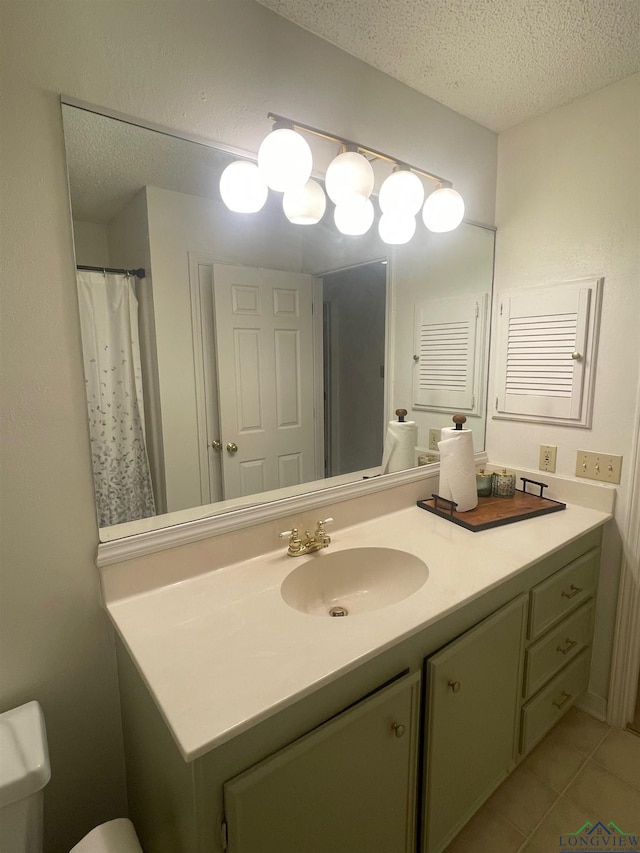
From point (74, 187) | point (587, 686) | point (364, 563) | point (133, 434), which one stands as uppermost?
point (74, 187)

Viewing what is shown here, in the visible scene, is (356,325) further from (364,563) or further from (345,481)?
(364,563)

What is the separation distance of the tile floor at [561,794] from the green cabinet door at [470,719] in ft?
0.51

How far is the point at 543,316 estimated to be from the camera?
170 cm

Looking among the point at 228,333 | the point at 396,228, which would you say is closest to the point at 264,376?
the point at 228,333

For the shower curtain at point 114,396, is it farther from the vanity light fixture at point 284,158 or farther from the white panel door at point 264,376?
the vanity light fixture at point 284,158

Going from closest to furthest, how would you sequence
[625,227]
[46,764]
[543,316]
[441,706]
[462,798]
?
[46,764], [441,706], [462,798], [625,227], [543,316]

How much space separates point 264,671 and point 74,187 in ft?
3.55

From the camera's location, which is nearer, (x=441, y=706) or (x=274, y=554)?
(x=441, y=706)

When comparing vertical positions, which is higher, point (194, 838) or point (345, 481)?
point (345, 481)

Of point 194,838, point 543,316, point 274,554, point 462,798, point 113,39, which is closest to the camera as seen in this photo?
point 194,838

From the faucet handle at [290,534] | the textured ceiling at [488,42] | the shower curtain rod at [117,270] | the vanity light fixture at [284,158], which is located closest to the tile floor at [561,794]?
the faucet handle at [290,534]

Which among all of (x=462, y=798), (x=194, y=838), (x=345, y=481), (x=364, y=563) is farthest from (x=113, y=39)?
(x=462, y=798)

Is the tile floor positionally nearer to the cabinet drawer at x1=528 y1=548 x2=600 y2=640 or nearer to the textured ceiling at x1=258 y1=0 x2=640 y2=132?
the cabinet drawer at x1=528 y1=548 x2=600 y2=640

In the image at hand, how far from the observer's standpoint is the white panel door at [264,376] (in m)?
1.25
